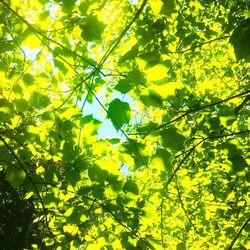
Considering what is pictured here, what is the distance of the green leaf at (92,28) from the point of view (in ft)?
5.41

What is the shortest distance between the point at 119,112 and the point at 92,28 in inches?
20.1

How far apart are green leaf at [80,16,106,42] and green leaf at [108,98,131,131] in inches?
15.9

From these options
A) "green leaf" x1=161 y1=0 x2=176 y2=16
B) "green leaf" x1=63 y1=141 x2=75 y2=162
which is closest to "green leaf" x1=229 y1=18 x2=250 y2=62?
"green leaf" x1=161 y1=0 x2=176 y2=16

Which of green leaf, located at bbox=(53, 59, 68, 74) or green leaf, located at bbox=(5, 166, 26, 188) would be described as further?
green leaf, located at bbox=(53, 59, 68, 74)

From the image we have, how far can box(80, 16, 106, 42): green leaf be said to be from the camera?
1.65 m

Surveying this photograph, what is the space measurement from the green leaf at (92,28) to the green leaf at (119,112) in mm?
403

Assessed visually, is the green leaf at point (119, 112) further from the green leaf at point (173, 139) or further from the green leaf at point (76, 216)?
the green leaf at point (76, 216)

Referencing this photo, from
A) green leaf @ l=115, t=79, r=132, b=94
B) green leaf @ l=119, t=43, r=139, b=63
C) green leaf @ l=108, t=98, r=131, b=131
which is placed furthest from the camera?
green leaf @ l=115, t=79, r=132, b=94

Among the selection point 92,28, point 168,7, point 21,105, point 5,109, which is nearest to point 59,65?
point 21,105

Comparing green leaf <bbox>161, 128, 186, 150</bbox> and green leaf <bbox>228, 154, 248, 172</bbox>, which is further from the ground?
green leaf <bbox>161, 128, 186, 150</bbox>

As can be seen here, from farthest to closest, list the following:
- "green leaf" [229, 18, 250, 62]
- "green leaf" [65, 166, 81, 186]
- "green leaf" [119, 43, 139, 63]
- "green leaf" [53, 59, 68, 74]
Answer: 1. "green leaf" [53, 59, 68, 74]
2. "green leaf" [65, 166, 81, 186]
3. "green leaf" [119, 43, 139, 63]
4. "green leaf" [229, 18, 250, 62]

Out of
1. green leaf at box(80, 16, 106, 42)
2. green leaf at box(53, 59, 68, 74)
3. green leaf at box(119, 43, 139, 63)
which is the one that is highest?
green leaf at box(53, 59, 68, 74)

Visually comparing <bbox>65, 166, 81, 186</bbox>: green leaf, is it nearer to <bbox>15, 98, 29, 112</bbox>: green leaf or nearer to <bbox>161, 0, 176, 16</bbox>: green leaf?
<bbox>15, 98, 29, 112</bbox>: green leaf

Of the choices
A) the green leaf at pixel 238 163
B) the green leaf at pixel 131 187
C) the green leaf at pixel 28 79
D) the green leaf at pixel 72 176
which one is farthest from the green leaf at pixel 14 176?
the green leaf at pixel 238 163
